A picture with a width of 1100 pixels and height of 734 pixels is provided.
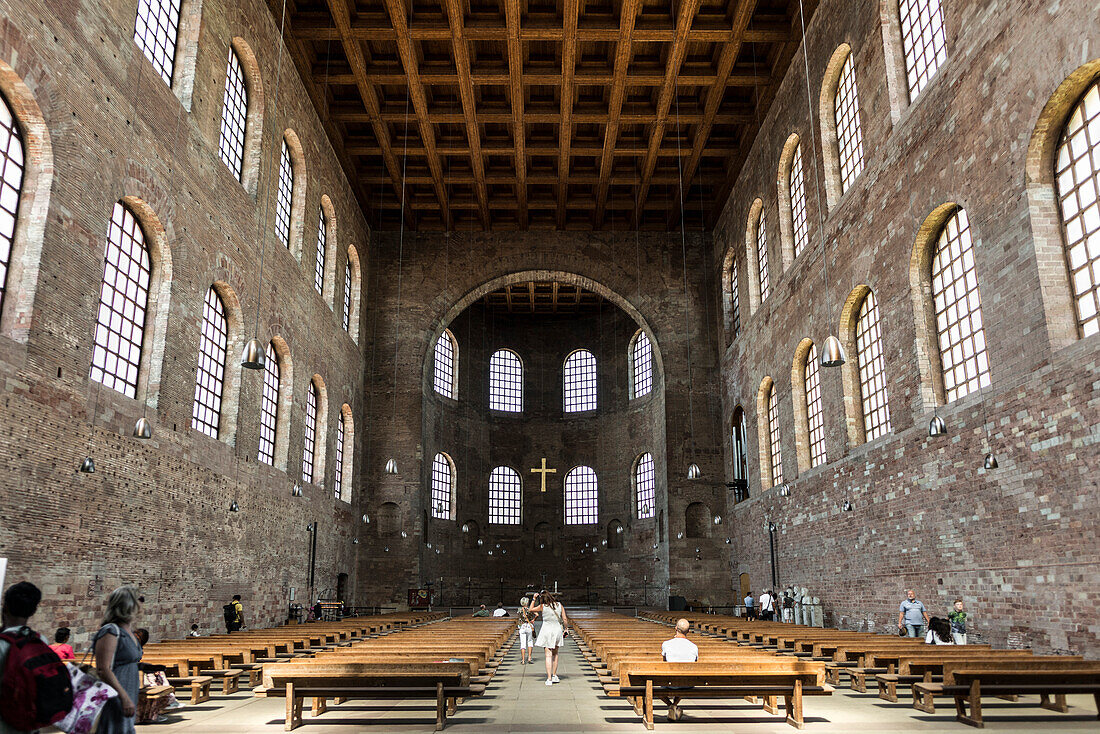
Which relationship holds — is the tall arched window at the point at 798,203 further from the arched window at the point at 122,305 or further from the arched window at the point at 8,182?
the arched window at the point at 8,182

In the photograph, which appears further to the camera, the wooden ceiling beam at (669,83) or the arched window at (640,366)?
the arched window at (640,366)

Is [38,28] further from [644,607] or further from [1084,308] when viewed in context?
[644,607]

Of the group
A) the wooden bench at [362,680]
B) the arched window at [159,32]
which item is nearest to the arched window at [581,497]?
the arched window at [159,32]

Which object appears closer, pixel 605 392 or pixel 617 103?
pixel 617 103

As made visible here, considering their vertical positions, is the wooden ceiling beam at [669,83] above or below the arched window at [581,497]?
above

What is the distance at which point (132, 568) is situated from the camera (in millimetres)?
13195

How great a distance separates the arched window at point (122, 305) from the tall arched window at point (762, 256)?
58.8 feet

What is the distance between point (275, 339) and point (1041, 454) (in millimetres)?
17480

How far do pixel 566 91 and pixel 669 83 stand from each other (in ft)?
10.1

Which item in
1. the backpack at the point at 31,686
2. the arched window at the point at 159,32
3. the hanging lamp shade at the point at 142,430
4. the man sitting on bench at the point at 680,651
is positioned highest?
the arched window at the point at 159,32

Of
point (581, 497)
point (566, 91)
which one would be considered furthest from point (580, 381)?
point (566, 91)

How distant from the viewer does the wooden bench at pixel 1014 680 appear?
285 inches

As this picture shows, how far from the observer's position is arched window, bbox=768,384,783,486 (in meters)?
24.5

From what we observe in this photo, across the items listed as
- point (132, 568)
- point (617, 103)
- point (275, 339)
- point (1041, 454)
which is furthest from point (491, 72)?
point (1041, 454)
